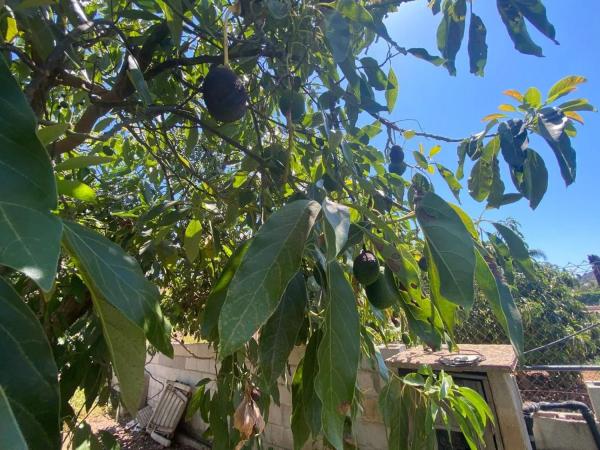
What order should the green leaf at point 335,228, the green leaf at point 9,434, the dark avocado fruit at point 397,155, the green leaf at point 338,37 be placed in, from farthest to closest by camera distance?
1. the dark avocado fruit at point 397,155
2. the green leaf at point 338,37
3. the green leaf at point 335,228
4. the green leaf at point 9,434

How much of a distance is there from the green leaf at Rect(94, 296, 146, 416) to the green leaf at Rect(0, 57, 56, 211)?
191 millimetres

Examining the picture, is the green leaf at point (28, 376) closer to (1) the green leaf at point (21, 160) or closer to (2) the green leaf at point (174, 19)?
(1) the green leaf at point (21, 160)

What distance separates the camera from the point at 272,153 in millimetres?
1115

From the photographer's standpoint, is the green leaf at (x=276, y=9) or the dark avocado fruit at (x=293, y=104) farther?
the dark avocado fruit at (x=293, y=104)

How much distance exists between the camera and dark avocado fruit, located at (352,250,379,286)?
0.75m

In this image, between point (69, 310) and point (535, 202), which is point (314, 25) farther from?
point (69, 310)

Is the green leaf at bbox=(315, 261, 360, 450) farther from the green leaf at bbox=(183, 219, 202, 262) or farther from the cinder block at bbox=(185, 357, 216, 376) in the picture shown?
the cinder block at bbox=(185, 357, 216, 376)

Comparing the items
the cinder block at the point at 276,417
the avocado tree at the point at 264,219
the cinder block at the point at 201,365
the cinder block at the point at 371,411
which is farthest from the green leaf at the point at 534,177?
the cinder block at the point at 201,365

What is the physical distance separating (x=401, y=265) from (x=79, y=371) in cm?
105

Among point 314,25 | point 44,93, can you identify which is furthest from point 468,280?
point 44,93

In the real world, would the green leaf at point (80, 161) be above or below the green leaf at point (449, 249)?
above

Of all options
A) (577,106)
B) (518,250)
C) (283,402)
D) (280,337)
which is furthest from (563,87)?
(283,402)

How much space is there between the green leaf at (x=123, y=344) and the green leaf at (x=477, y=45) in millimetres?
990

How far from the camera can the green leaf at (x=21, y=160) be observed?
0.90ft
